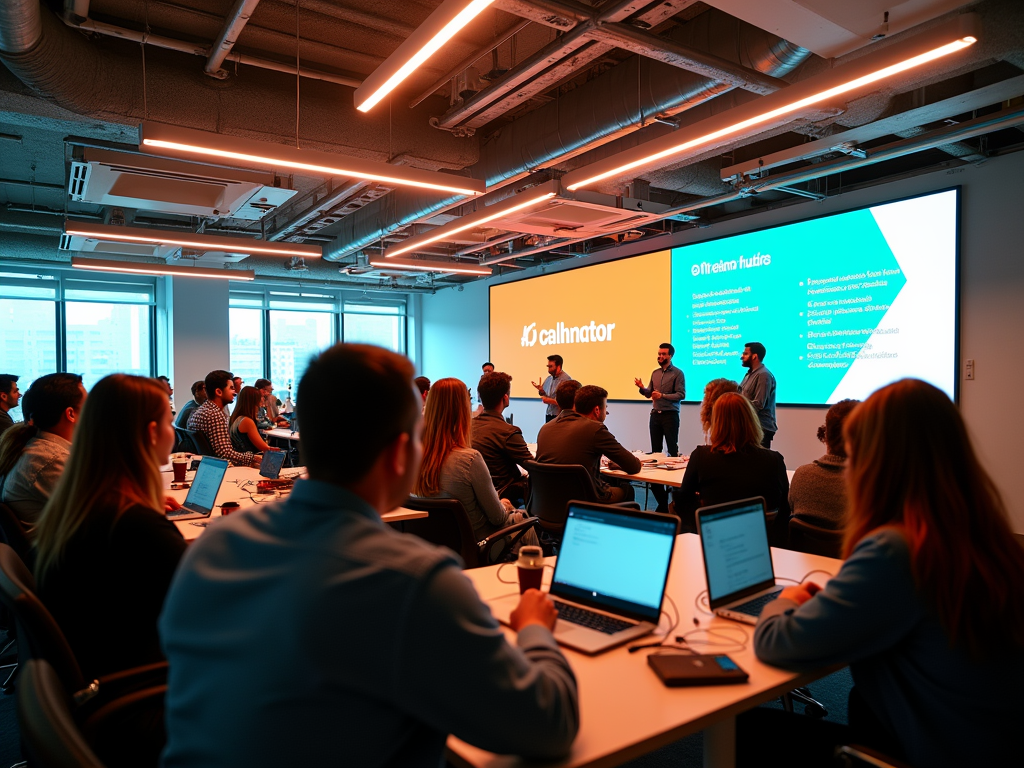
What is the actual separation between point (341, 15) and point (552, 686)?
4.25 m

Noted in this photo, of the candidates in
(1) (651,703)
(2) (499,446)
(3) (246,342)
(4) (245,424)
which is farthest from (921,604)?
(3) (246,342)

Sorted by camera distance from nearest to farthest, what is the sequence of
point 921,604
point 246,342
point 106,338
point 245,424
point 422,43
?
point 921,604 → point 422,43 → point 245,424 → point 106,338 → point 246,342

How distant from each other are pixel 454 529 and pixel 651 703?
1621mm

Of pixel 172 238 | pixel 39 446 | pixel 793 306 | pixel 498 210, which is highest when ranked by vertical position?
pixel 498 210

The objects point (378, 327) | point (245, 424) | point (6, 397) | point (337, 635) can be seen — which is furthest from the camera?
point (378, 327)

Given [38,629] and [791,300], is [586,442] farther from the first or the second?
[791,300]

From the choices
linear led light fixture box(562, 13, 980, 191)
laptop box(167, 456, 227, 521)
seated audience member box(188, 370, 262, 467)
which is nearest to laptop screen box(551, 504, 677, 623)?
laptop box(167, 456, 227, 521)

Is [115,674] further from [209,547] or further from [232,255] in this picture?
[232,255]

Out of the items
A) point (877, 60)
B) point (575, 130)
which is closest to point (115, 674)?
point (877, 60)

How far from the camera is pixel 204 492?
11.0ft

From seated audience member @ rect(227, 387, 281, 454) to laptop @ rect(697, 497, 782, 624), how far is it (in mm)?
4238

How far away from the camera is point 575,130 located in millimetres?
4723

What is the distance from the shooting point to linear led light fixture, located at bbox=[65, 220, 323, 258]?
6.08m

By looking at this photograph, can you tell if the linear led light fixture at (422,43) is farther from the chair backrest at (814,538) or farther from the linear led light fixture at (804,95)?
the chair backrest at (814,538)
